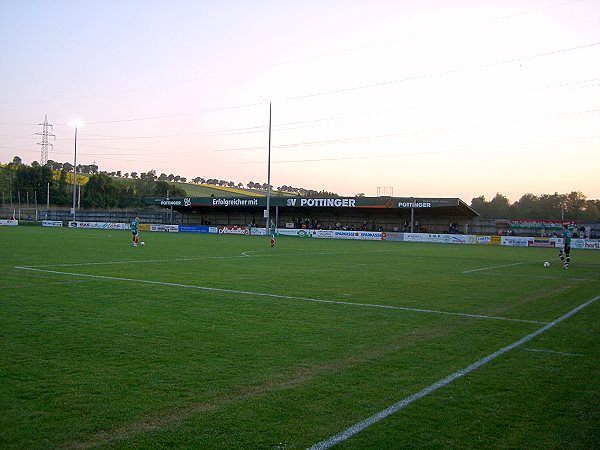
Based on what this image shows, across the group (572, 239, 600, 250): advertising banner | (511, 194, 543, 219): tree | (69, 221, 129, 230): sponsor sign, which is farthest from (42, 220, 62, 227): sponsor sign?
(511, 194, 543, 219): tree

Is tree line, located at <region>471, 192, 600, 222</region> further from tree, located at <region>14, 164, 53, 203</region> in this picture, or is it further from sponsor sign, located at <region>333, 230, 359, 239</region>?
tree, located at <region>14, 164, 53, 203</region>

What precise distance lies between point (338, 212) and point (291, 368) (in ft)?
221

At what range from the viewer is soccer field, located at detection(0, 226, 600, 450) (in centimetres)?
505

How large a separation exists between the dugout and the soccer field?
164 feet

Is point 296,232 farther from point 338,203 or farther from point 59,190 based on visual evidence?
point 59,190

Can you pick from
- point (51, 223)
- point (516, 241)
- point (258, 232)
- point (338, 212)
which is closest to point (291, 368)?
point (516, 241)

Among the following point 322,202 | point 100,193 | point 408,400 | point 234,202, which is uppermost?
point 100,193

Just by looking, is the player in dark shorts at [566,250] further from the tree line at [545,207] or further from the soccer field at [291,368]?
the tree line at [545,207]

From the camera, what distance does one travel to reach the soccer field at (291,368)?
199 inches

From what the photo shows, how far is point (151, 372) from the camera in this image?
677 centimetres

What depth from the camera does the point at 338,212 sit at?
74.2 metres

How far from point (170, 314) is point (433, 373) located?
225 inches

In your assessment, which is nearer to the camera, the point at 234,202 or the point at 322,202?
the point at 322,202

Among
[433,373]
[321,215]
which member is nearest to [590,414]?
[433,373]
